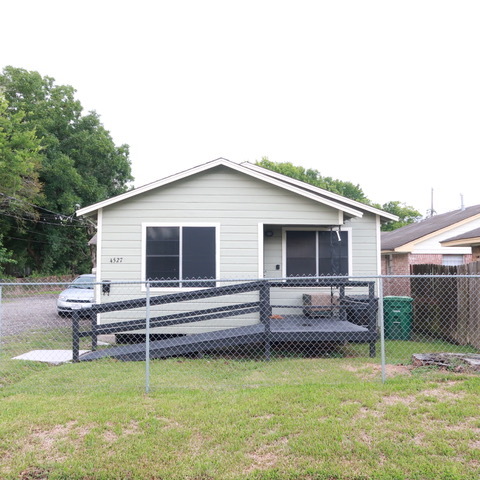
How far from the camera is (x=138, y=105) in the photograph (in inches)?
771

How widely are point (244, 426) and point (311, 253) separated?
6.56 meters

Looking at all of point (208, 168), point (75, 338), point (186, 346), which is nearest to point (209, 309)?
point (186, 346)

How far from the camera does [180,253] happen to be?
9078mm

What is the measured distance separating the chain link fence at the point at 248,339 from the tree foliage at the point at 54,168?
2135 centimetres

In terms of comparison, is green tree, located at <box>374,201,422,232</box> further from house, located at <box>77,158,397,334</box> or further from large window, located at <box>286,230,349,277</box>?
house, located at <box>77,158,397,334</box>

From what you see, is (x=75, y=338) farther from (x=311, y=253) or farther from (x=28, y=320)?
(x=28, y=320)

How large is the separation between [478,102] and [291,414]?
17.9 metres

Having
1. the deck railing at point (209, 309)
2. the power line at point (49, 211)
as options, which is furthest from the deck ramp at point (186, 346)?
the power line at point (49, 211)

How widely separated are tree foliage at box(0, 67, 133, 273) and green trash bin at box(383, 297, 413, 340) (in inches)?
951

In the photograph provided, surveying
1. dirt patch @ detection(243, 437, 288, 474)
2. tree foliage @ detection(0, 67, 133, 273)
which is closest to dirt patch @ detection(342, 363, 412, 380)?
dirt patch @ detection(243, 437, 288, 474)

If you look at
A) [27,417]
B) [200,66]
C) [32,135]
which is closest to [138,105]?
[200,66]

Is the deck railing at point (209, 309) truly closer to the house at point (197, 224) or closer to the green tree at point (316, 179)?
the house at point (197, 224)

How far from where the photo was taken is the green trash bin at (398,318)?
396 inches

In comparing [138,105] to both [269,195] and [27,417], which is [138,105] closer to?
[269,195]
